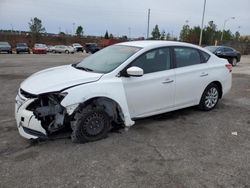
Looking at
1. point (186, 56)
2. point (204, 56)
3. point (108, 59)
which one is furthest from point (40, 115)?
point (204, 56)

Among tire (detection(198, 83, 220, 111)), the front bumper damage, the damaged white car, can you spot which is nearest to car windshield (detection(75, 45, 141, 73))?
the damaged white car

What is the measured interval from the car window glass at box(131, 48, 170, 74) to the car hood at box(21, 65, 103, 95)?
863mm

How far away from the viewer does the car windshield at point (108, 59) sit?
474 centimetres

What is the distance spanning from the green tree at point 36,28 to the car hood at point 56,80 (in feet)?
213

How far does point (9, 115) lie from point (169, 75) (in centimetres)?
342

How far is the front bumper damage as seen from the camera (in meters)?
3.98

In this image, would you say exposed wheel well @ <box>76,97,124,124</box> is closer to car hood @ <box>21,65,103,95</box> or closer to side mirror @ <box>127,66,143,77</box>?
car hood @ <box>21,65,103,95</box>

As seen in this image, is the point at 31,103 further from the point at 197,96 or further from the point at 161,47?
the point at 197,96

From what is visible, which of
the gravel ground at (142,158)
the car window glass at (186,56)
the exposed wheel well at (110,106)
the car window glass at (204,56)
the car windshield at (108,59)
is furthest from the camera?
the car window glass at (204,56)

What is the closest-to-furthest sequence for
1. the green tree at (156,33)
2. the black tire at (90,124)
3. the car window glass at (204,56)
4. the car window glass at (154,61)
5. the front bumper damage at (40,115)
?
the front bumper damage at (40,115)
the black tire at (90,124)
the car window glass at (154,61)
the car window glass at (204,56)
the green tree at (156,33)

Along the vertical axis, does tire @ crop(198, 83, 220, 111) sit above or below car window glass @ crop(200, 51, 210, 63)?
below

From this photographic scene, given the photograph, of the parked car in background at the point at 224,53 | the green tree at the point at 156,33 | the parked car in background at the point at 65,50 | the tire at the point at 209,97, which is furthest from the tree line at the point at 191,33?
the tire at the point at 209,97

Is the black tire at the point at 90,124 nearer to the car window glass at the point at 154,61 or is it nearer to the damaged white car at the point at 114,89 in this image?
the damaged white car at the point at 114,89

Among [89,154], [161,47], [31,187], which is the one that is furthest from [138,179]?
[161,47]
